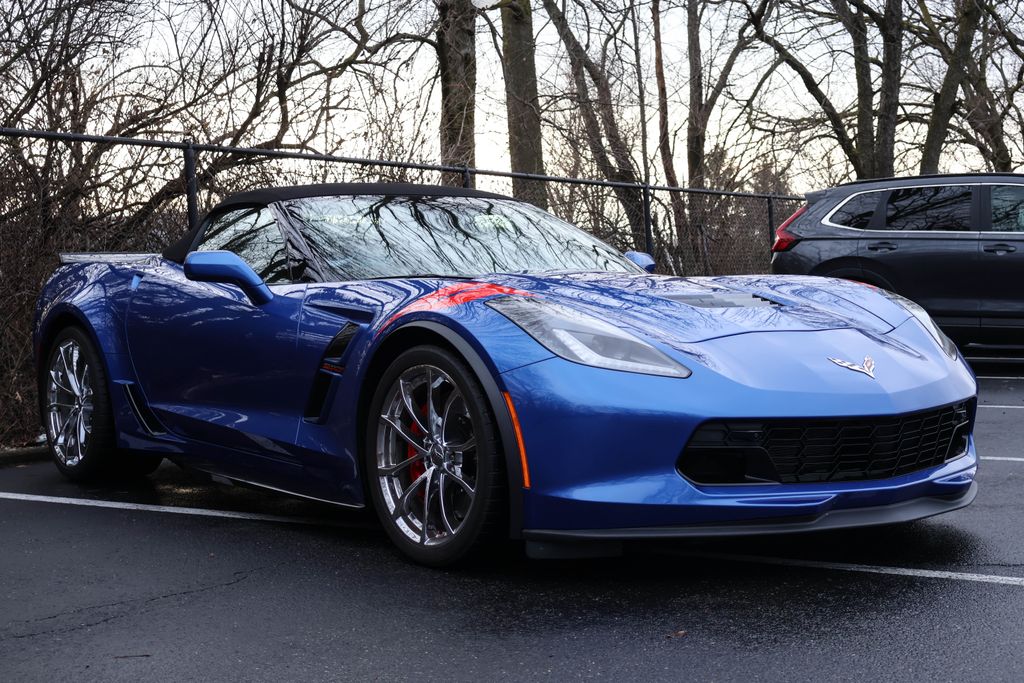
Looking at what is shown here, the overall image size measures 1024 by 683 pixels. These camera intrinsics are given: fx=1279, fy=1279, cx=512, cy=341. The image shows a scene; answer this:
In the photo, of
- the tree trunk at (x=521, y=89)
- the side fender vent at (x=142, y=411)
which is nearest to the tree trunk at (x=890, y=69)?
the tree trunk at (x=521, y=89)

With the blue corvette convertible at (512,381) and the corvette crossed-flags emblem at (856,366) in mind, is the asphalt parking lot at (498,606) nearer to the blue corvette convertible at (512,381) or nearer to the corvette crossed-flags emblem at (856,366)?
the blue corvette convertible at (512,381)

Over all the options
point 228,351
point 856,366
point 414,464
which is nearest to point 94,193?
point 228,351

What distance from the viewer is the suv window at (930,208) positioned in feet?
36.0

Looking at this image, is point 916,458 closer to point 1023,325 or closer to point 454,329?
point 454,329

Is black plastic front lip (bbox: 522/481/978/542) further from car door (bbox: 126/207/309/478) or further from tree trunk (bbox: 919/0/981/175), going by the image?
tree trunk (bbox: 919/0/981/175)

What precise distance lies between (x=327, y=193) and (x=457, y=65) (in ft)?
35.5

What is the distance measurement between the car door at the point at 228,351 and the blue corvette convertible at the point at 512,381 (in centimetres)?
1

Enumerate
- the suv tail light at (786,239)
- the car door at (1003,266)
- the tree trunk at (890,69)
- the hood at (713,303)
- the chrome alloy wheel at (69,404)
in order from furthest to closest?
the tree trunk at (890,69) → the suv tail light at (786,239) → the car door at (1003,266) → the chrome alloy wheel at (69,404) → the hood at (713,303)

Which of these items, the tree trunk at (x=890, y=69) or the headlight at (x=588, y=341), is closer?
the headlight at (x=588, y=341)

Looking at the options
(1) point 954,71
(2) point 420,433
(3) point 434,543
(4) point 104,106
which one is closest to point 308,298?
(2) point 420,433

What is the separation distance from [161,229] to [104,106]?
1.02m

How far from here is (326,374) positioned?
15.3ft

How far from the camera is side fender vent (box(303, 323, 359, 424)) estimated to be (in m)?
4.61

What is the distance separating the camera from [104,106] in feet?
28.2
